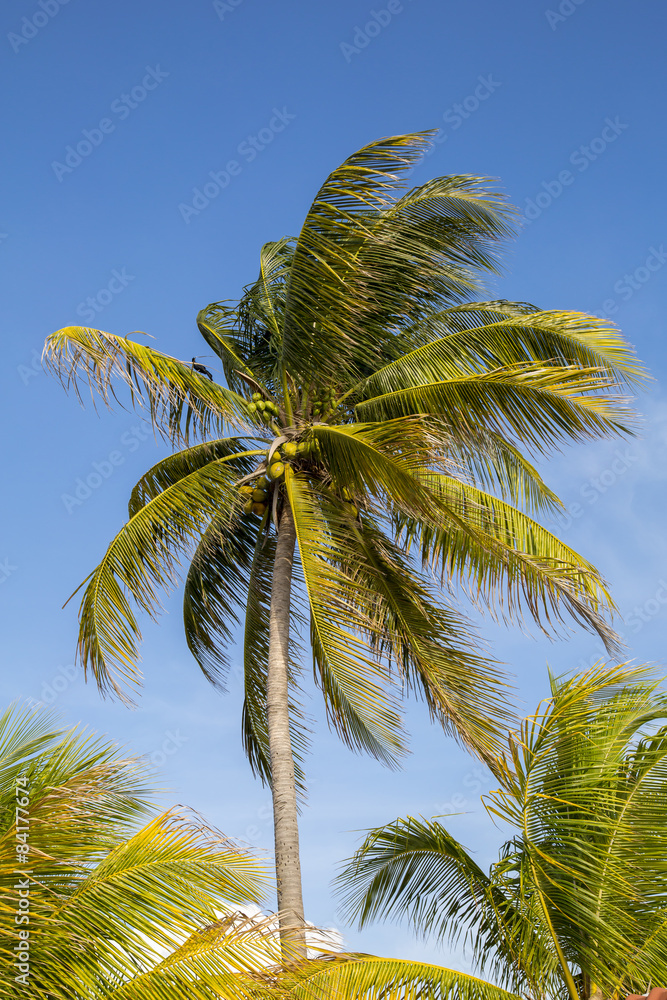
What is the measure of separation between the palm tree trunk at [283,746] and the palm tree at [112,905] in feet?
5.30

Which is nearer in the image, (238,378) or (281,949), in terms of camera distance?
(281,949)

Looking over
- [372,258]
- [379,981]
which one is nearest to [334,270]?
[372,258]

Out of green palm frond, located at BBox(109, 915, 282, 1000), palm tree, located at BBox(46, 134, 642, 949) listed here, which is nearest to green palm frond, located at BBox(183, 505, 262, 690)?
palm tree, located at BBox(46, 134, 642, 949)

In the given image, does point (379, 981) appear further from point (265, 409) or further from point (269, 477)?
point (265, 409)

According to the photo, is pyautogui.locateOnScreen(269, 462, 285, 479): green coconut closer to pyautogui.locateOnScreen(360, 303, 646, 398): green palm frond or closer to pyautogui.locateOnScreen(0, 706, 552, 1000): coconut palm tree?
pyautogui.locateOnScreen(360, 303, 646, 398): green palm frond

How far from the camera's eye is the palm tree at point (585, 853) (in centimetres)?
632

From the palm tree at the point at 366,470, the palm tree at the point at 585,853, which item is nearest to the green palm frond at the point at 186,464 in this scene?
the palm tree at the point at 366,470

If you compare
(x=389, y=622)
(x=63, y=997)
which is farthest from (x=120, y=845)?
(x=389, y=622)

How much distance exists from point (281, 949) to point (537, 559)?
4.13m

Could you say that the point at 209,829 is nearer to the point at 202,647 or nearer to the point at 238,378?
the point at 202,647

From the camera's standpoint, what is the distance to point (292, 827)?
24.2ft

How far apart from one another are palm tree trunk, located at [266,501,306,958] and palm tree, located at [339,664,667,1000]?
1583mm

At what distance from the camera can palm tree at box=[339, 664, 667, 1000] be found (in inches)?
Result: 249

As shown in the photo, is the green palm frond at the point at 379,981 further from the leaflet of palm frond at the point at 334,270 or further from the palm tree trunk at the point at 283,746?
the leaflet of palm frond at the point at 334,270
